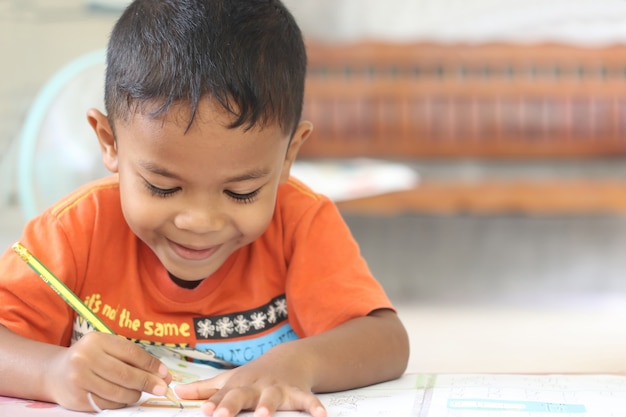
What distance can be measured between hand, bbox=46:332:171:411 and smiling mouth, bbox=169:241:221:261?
0.14 metres

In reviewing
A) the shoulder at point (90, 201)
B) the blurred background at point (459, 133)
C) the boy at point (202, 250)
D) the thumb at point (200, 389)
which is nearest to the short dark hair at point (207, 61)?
the boy at point (202, 250)

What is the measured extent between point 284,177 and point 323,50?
187 centimetres

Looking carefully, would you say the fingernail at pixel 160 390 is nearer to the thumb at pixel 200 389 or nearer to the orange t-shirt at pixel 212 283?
the thumb at pixel 200 389

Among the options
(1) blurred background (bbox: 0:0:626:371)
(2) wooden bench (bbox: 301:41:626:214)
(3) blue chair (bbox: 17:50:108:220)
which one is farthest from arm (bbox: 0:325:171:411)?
(2) wooden bench (bbox: 301:41:626:214)

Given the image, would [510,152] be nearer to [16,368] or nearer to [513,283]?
[513,283]

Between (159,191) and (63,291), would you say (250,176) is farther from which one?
(63,291)

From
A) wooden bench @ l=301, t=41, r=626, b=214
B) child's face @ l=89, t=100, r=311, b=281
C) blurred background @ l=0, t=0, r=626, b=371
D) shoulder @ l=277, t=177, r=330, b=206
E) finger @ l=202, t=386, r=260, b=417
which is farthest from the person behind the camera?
wooden bench @ l=301, t=41, r=626, b=214

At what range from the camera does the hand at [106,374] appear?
0.75 meters

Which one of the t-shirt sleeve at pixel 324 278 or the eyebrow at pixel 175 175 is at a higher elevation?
the eyebrow at pixel 175 175

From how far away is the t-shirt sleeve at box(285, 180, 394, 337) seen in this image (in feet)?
3.18

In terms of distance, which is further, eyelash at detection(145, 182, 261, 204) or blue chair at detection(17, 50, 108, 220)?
blue chair at detection(17, 50, 108, 220)

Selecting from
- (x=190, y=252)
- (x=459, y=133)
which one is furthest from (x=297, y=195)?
(x=459, y=133)

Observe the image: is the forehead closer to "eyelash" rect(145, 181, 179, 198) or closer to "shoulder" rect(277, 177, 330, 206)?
"eyelash" rect(145, 181, 179, 198)

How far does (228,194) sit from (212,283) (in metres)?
0.17
